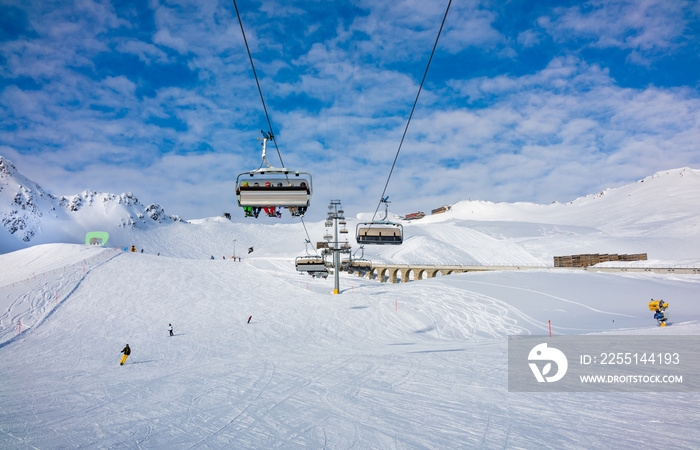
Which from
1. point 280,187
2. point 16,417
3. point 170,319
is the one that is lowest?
point 170,319

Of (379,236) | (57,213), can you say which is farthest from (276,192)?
(57,213)

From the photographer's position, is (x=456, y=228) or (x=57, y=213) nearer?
(x=456, y=228)

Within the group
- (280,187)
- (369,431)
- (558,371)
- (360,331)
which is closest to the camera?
(369,431)

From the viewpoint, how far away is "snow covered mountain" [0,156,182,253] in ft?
431

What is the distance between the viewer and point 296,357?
14406 mm

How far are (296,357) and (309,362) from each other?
4.88 ft

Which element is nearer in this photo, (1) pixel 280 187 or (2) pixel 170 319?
(1) pixel 280 187

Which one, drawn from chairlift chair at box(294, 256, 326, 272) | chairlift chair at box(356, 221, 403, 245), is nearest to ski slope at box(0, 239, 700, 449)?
chairlift chair at box(294, 256, 326, 272)

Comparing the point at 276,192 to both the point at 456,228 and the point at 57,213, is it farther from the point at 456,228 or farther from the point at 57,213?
the point at 57,213

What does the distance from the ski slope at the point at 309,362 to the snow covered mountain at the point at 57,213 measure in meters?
130

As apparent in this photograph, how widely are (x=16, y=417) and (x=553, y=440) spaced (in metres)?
11.5

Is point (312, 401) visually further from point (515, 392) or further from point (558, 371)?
point (558, 371)

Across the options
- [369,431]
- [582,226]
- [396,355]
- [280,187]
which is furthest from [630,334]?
[582,226]

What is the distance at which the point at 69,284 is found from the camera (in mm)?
31781
